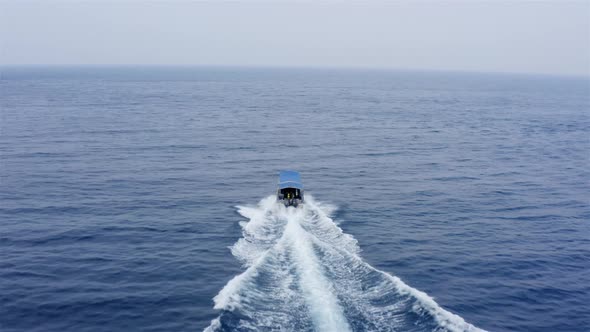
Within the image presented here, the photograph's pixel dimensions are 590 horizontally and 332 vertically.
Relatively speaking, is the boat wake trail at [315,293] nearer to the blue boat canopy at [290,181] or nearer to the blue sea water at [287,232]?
the blue sea water at [287,232]

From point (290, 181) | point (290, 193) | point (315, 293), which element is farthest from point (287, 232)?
point (315, 293)

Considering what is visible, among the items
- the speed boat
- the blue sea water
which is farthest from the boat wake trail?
the speed boat

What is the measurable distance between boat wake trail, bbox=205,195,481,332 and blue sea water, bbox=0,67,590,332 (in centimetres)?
15

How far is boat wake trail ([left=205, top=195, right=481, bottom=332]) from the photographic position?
99.4ft

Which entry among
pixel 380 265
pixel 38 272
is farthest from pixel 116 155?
pixel 380 265

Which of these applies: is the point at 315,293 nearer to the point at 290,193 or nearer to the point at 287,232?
the point at 287,232

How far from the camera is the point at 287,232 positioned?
4622 centimetres

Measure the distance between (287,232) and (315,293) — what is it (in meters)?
13.1

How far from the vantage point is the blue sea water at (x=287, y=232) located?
1292 inches

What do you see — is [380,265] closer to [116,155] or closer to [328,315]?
[328,315]

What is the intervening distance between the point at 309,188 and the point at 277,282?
29185 millimetres

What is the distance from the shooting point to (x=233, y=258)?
41406 millimetres

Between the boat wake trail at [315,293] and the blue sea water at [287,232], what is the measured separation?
0.15 m

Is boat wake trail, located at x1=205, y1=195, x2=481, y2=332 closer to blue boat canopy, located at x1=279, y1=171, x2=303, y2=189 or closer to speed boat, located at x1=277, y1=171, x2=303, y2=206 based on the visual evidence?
speed boat, located at x1=277, y1=171, x2=303, y2=206
